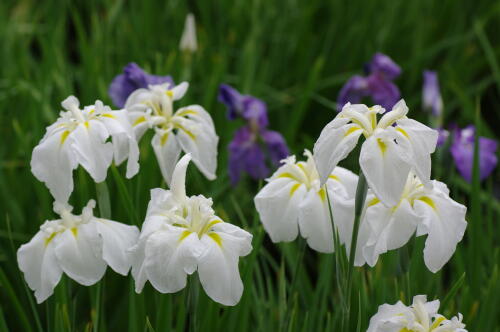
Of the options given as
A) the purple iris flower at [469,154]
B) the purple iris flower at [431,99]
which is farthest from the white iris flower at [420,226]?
the purple iris flower at [431,99]

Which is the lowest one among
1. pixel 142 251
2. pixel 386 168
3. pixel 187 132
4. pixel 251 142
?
pixel 251 142

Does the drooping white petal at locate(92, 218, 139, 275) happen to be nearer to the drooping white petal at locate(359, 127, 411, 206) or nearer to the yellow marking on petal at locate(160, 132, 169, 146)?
the yellow marking on petal at locate(160, 132, 169, 146)

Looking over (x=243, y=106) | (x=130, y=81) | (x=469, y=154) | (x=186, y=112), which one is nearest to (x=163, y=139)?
(x=186, y=112)

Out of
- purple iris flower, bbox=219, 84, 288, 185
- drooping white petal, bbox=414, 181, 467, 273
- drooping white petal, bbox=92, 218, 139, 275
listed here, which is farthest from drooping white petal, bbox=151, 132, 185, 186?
purple iris flower, bbox=219, 84, 288, 185

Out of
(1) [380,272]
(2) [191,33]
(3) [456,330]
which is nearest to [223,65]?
(2) [191,33]

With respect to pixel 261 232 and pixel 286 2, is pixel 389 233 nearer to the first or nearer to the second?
pixel 261 232

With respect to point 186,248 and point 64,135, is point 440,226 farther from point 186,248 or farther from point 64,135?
point 64,135
